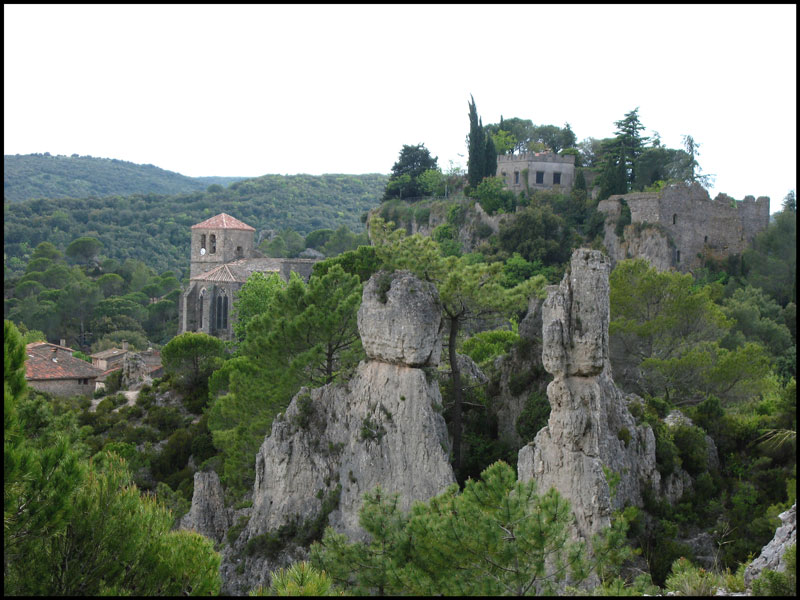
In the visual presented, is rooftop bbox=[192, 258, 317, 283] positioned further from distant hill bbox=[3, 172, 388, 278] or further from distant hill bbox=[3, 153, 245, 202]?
distant hill bbox=[3, 153, 245, 202]

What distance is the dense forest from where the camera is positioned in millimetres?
10320

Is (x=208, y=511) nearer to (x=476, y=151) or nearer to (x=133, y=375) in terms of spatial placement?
(x=133, y=375)

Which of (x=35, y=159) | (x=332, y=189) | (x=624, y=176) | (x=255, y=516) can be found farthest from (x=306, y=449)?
(x=35, y=159)

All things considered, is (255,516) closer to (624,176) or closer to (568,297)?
(568,297)

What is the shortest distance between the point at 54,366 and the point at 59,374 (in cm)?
96

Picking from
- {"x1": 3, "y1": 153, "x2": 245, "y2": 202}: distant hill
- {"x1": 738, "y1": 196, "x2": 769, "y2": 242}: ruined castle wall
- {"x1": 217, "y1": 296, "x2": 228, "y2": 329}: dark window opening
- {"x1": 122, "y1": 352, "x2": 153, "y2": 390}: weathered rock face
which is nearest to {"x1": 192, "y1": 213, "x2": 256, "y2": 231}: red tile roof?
{"x1": 217, "y1": 296, "x2": 228, "y2": 329}: dark window opening

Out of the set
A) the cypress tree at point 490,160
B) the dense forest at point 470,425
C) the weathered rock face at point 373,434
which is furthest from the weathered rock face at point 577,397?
the cypress tree at point 490,160

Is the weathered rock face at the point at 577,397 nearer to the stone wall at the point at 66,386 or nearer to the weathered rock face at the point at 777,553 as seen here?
the weathered rock face at the point at 777,553

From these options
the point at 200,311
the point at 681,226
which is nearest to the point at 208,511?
the point at 681,226

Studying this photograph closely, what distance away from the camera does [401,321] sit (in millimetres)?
18875

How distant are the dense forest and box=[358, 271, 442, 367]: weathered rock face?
1285mm

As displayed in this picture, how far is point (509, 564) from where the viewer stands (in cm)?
1016

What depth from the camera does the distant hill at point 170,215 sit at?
108 m

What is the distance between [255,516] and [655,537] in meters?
8.62
